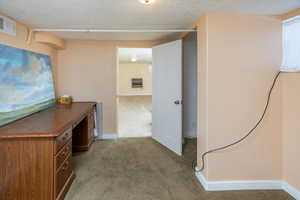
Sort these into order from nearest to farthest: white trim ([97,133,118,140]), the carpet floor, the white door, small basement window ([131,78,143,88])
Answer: the carpet floor
the white door
white trim ([97,133,118,140])
small basement window ([131,78,143,88])

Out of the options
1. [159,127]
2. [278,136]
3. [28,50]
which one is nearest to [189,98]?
[159,127]

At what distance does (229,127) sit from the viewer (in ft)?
7.04

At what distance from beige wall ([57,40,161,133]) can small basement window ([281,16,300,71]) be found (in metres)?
2.38

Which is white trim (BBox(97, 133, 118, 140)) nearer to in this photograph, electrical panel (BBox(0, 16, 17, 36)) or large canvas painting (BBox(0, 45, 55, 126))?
large canvas painting (BBox(0, 45, 55, 126))

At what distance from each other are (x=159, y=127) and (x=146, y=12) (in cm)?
222

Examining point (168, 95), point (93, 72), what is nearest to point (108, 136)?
point (93, 72)

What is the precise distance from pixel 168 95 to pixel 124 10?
67.0 inches

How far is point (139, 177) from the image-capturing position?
2.39m

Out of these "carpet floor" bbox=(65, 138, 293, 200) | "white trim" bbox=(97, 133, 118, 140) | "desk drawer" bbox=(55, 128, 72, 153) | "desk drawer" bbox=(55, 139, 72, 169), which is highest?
"desk drawer" bbox=(55, 128, 72, 153)

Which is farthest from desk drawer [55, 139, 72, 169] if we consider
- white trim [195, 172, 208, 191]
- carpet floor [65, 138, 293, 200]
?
white trim [195, 172, 208, 191]

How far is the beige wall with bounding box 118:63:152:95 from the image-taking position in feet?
37.4

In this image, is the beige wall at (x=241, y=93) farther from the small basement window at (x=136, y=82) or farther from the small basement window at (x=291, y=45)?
the small basement window at (x=136, y=82)

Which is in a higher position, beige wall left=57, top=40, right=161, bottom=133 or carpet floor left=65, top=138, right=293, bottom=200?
beige wall left=57, top=40, right=161, bottom=133

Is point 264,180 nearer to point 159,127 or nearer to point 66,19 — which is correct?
point 159,127
